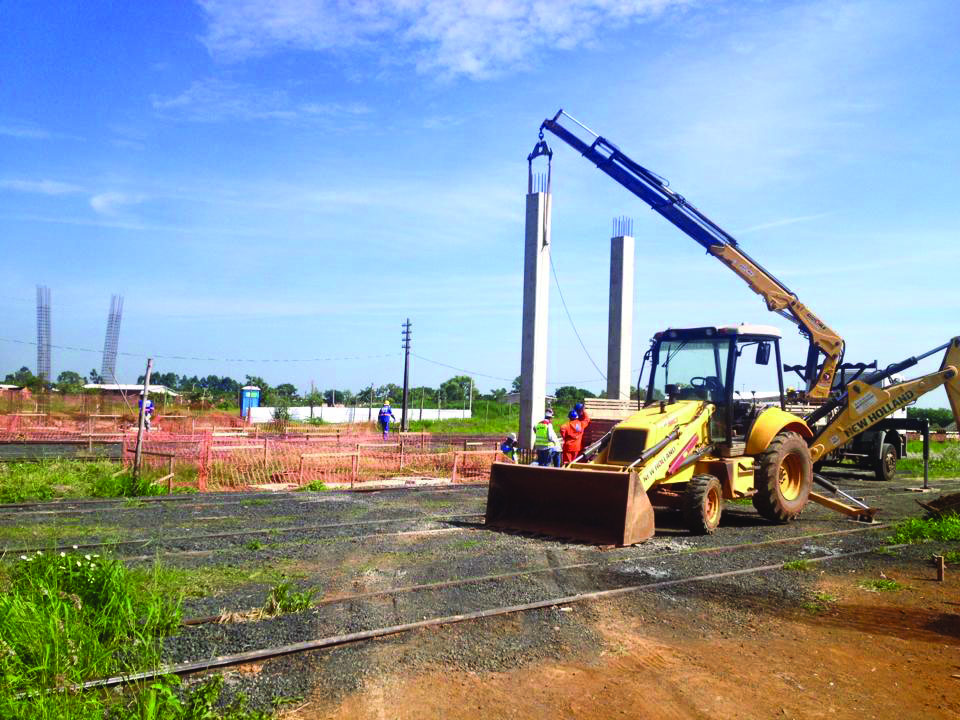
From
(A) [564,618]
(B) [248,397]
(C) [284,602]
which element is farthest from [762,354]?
(B) [248,397]

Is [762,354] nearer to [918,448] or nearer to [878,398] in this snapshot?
[878,398]

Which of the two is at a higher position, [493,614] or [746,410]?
[746,410]

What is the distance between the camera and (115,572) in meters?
6.31

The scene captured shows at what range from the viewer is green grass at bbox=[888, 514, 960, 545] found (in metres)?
10.5

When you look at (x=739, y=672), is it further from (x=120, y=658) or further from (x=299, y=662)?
(x=120, y=658)

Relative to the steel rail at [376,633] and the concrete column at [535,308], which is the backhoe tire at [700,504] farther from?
the concrete column at [535,308]

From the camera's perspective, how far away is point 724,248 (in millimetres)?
19359

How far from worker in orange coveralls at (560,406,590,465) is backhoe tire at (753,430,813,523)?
8.21ft

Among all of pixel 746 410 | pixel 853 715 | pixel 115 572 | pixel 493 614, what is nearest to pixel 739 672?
pixel 853 715

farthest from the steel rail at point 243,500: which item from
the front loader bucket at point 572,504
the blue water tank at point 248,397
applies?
the blue water tank at point 248,397

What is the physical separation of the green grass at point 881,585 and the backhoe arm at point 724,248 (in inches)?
477

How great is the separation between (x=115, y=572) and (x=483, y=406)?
197ft

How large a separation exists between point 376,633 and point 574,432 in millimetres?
6384

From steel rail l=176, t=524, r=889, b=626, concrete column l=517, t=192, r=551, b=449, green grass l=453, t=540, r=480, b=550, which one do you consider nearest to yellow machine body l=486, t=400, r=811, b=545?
steel rail l=176, t=524, r=889, b=626
